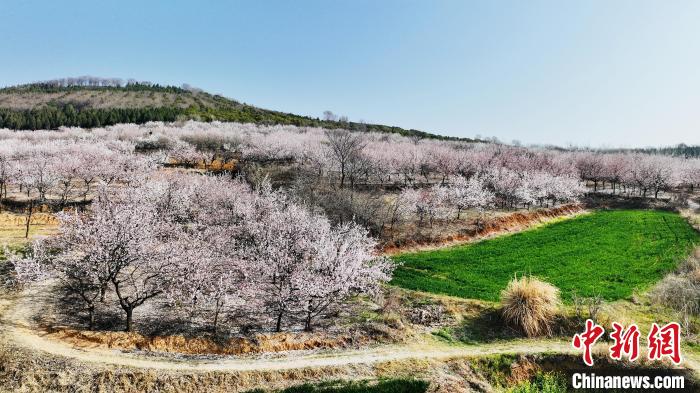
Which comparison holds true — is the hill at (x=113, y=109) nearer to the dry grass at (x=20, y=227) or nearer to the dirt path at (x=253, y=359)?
the dry grass at (x=20, y=227)

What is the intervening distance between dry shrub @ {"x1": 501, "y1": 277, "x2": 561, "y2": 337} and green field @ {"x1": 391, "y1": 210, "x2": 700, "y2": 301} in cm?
388

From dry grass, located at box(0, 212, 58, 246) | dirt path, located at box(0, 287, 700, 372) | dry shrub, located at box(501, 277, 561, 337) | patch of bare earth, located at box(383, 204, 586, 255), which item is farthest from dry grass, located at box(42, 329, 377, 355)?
patch of bare earth, located at box(383, 204, 586, 255)

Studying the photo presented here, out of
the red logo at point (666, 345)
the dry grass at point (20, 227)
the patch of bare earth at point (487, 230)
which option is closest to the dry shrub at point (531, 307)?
the red logo at point (666, 345)

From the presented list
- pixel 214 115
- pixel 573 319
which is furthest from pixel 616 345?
pixel 214 115

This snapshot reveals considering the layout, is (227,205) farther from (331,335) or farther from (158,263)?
(331,335)

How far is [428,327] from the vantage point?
2734 cm

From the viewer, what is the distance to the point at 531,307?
2694cm

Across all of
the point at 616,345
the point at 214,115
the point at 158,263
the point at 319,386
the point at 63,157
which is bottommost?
the point at 319,386

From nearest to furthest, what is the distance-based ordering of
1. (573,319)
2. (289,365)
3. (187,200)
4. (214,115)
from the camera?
(289,365)
(573,319)
(187,200)
(214,115)

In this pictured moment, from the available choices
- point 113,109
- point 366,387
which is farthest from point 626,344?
point 113,109

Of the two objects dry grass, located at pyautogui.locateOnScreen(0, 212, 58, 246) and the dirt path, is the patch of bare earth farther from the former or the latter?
dry grass, located at pyautogui.locateOnScreen(0, 212, 58, 246)

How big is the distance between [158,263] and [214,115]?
13404 centimetres

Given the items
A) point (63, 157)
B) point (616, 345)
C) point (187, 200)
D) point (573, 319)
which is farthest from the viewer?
point (63, 157)

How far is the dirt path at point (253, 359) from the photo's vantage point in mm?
20844
